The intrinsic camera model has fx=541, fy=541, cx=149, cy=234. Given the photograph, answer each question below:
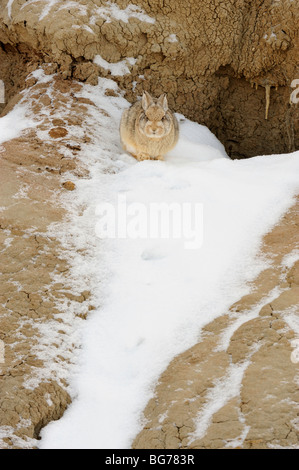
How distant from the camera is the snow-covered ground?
360cm

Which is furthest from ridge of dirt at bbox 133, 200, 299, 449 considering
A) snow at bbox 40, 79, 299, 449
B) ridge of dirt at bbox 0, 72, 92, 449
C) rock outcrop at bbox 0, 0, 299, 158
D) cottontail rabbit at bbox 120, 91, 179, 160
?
rock outcrop at bbox 0, 0, 299, 158

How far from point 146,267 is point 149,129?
2607mm

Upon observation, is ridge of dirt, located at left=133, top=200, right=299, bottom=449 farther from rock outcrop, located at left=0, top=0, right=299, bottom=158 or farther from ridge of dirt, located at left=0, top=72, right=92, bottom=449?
rock outcrop, located at left=0, top=0, right=299, bottom=158

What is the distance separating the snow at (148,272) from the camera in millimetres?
3549

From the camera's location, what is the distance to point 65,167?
630 centimetres

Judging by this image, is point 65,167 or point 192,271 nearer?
point 192,271

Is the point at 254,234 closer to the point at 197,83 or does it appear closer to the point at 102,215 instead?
the point at 102,215

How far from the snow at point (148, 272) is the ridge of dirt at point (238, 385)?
0.22 feet

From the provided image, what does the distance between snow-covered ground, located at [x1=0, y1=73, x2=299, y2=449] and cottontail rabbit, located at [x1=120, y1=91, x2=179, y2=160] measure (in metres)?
0.18

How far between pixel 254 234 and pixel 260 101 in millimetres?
5067

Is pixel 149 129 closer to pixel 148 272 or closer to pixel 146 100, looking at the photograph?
pixel 146 100
